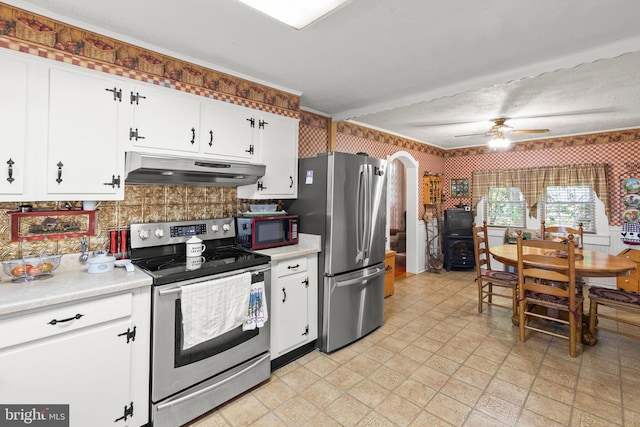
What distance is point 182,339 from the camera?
75.5 inches

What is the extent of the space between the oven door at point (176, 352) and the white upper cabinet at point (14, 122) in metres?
0.98

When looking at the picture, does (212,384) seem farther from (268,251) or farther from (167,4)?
(167,4)

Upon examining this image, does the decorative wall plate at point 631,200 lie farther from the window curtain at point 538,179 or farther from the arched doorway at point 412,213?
the arched doorway at point 412,213

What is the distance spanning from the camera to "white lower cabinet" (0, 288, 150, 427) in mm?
1441

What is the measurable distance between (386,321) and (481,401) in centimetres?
143

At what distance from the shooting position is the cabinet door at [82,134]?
72.1 inches

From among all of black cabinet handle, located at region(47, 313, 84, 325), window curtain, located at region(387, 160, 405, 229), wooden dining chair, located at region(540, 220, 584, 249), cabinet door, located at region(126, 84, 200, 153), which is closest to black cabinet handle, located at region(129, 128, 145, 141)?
cabinet door, located at region(126, 84, 200, 153)

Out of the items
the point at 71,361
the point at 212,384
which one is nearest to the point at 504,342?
the point at 212,384

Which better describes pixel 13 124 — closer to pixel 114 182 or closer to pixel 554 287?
pixel 114 182

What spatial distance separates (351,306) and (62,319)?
218cm

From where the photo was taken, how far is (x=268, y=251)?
2.65 metres

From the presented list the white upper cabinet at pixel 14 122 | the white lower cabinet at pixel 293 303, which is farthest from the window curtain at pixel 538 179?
the white upper cabinet at pixel 14 122

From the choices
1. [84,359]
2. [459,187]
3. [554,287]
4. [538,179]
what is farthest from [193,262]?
[538,179]

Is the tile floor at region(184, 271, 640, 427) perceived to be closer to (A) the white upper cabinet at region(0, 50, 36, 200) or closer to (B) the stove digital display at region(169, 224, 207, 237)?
(B) the stove digital display at region(169, 224, 207, 237)
